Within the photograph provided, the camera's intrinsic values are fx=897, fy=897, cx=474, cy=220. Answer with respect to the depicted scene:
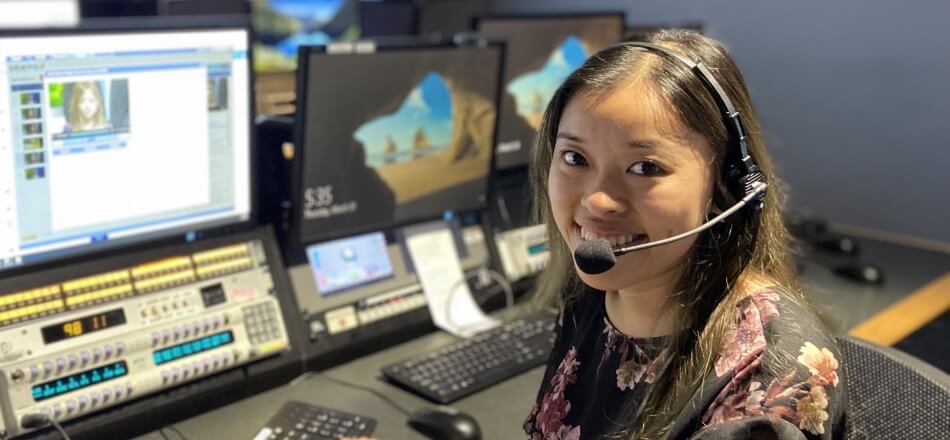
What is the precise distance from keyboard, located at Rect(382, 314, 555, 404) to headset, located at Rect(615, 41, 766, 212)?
26.7 inches

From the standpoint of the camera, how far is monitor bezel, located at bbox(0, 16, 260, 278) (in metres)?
1.18

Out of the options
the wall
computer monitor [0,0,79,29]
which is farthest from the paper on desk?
computer monitor [0,0,79,29]

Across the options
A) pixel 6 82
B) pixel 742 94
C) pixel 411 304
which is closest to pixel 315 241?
pixel 411 304

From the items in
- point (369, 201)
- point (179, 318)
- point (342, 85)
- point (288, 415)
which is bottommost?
point (288, 415)

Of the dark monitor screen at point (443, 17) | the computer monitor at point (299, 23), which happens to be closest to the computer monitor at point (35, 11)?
the computer monitor at point (299, 23)

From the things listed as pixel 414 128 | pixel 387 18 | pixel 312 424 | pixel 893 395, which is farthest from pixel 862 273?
pixel 387 18

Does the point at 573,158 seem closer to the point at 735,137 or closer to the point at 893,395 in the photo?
the point at 735,137

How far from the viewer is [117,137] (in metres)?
1.25

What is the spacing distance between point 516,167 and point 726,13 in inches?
51.0

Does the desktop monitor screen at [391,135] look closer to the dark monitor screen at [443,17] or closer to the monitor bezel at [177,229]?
the monitor bezel at [177,229]

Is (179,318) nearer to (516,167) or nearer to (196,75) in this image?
(196,75)

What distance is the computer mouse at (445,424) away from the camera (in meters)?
1.27

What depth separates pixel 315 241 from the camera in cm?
153

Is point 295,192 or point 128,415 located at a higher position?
point 295,192
